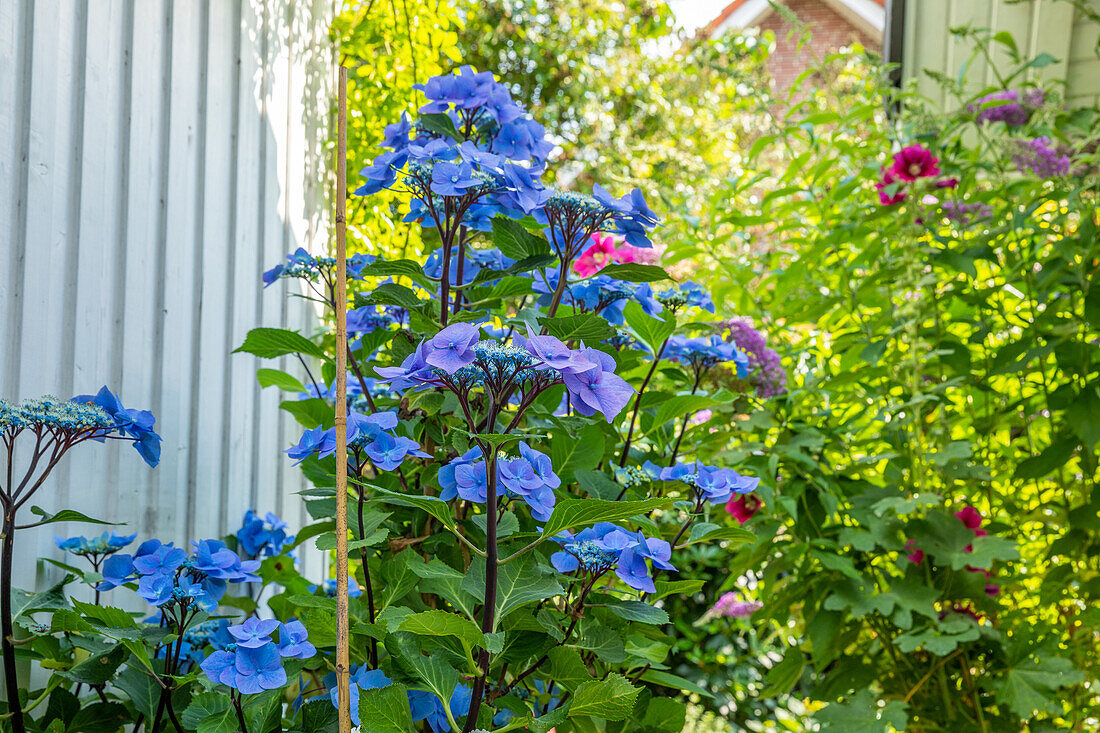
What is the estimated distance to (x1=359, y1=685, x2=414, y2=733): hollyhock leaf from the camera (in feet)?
2.16

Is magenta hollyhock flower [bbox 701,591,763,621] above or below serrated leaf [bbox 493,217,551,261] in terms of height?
below

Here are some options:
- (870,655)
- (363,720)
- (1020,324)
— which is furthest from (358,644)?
(1020,324)

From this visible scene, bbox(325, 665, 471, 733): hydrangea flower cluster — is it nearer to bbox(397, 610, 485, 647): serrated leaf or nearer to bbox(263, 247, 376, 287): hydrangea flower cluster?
bbox(397, 610, 485, 647): serrated leaf

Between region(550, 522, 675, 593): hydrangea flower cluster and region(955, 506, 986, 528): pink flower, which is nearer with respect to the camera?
region(550, 522, 675, 593): hydrangea flower cluster

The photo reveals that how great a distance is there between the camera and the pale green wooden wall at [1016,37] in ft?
9.01

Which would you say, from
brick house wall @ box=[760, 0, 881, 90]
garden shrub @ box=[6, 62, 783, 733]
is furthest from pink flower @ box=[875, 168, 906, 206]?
brick house wall @ box=[760, 0, 881, 90]

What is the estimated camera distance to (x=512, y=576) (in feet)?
2.45

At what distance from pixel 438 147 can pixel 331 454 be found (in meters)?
0.37

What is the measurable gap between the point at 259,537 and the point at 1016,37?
2.97 meters

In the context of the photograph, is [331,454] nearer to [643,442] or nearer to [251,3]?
[643,442]

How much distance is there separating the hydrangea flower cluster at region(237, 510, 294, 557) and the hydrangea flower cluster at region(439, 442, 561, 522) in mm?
619

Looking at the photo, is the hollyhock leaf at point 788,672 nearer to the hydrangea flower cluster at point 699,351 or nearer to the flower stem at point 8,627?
the hydrangea flower cluster at point 699,351

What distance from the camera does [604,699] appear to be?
2.26 ft

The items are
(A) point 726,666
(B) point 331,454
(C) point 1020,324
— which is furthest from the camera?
(A) point 726,666
